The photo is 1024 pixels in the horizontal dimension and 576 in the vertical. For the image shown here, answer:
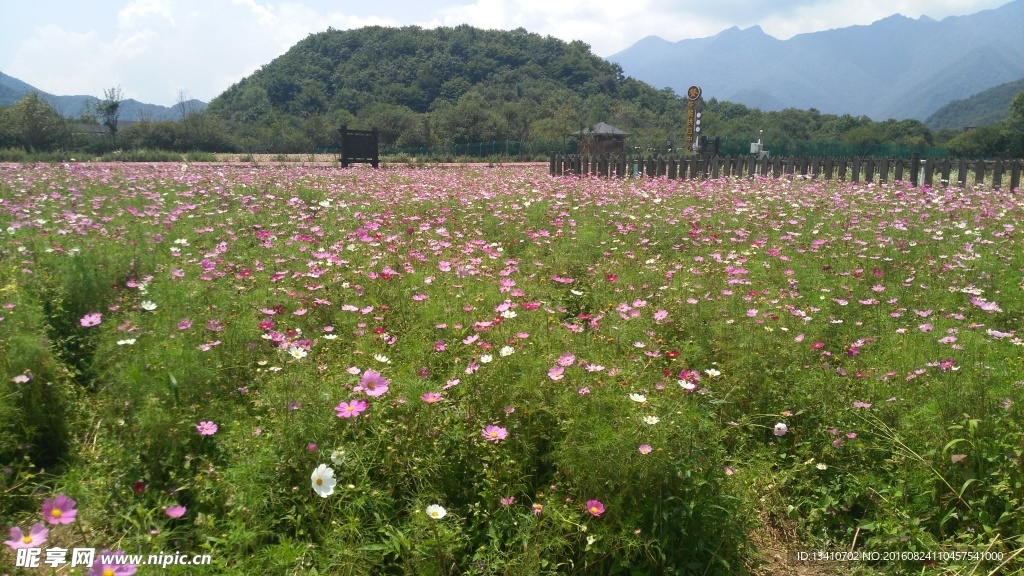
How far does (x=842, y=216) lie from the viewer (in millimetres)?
6602

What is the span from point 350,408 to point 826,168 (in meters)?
11.6

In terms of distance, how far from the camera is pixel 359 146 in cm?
1991

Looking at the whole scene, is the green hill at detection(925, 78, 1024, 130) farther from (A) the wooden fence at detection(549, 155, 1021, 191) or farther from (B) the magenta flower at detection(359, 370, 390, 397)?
(B) the magenta flower at detection(359, 370, 390, 397)

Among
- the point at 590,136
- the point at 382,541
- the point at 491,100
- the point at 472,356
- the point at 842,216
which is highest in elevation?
the point at 491,100

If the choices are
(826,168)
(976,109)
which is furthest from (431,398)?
(976,109)

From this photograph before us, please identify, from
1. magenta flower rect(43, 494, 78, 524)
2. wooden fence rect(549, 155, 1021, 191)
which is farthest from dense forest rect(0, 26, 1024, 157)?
magenta flower rect(43, 494, 78, 524)

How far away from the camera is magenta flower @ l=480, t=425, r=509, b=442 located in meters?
2.36

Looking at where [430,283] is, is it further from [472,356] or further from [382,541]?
[382,541]

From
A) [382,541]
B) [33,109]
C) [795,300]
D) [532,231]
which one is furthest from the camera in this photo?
[33,109]

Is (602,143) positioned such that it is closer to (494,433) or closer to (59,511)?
(494,433)

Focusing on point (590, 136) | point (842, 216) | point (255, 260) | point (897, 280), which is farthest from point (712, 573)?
point (590, 136)

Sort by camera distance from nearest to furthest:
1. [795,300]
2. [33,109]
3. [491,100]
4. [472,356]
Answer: [472,356] → [795,300] → [33,109] → [491,100]

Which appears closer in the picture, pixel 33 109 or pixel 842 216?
pixel 842 216

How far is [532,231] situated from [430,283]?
88.2 inches
